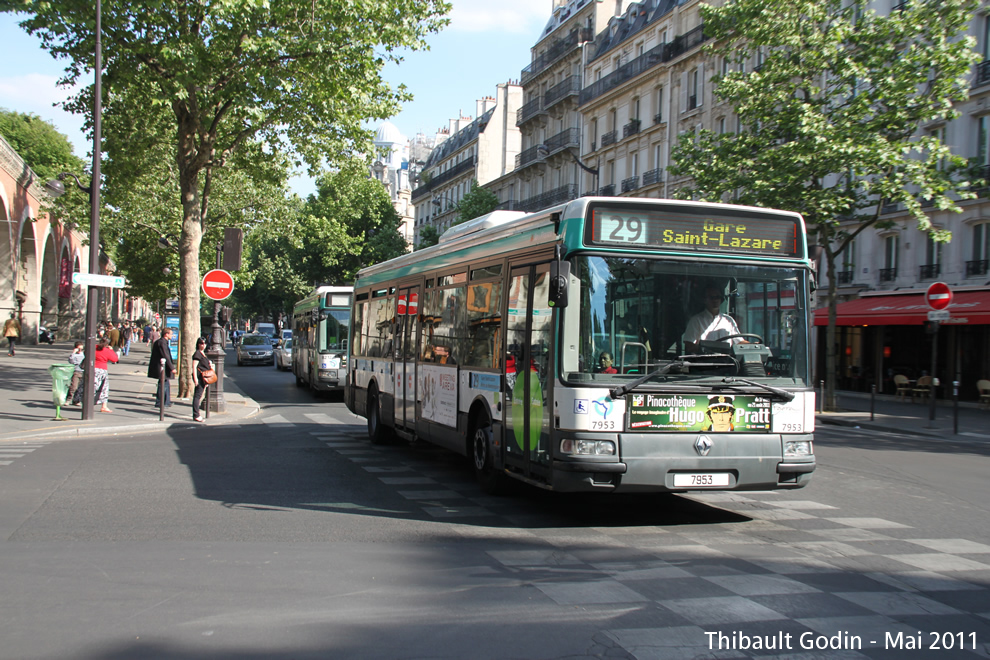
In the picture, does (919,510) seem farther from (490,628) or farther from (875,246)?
(875,246)

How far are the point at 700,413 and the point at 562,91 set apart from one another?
164 ft

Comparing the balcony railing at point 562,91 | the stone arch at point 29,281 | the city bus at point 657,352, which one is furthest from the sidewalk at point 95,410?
the balcony railing at point 562,91

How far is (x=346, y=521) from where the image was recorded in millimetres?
7895

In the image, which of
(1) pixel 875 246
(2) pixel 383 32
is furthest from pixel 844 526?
(1) pixel 875 246

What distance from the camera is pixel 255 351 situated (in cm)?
4822

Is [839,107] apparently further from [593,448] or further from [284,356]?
[284,356]

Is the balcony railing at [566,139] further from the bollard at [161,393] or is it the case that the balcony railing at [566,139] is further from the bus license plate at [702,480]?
the bus license plate at [702,480]

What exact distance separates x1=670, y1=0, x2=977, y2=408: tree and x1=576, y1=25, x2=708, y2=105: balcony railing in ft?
53.8

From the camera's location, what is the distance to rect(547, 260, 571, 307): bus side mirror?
23.4 feet

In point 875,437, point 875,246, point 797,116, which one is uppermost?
point 797,116

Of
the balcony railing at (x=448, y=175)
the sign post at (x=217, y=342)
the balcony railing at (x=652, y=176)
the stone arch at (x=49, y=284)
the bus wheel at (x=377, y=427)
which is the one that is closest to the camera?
the bus wheel at (x=377, y=427)

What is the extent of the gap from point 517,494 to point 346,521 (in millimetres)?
2073

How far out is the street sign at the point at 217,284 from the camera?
17.7 meters

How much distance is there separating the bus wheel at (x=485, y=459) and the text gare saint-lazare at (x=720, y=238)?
278 cm
